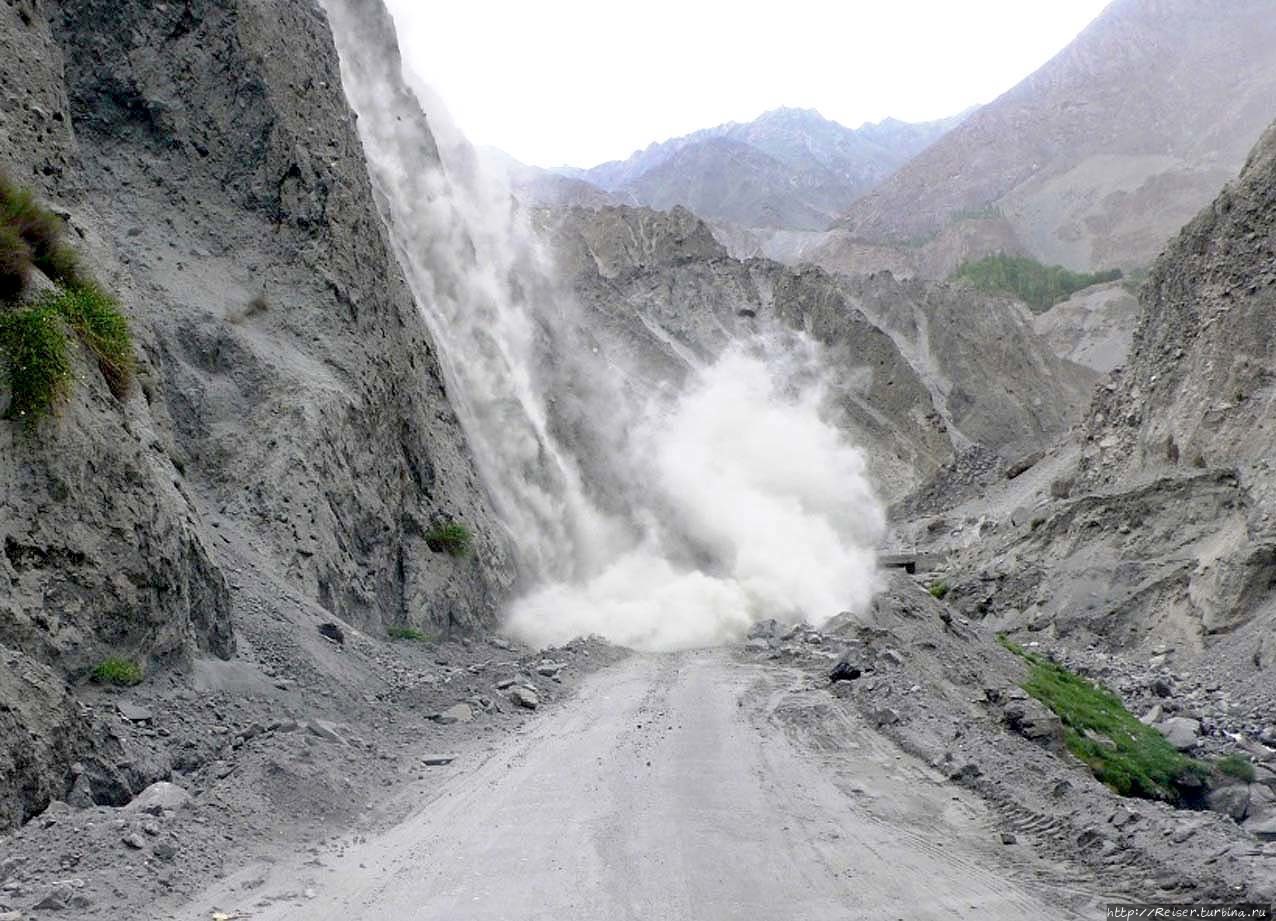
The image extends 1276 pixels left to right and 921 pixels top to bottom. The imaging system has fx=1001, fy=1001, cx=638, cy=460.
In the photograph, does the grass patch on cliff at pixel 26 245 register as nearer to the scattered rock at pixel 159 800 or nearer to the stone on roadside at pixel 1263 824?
the scattered rock at pixel 159 800

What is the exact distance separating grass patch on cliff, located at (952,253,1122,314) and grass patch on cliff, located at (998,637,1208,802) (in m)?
104

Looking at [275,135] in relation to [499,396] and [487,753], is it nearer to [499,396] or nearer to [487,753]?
[499,396]

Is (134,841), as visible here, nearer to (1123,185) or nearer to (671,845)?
(671,845)

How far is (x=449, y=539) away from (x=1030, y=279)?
11628 cm

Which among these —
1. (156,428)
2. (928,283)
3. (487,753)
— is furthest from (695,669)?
(928,283)

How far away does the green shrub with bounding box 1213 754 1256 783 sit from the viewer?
1312 cm

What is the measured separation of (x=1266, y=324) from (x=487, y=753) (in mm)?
25142

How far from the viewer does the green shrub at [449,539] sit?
20656 millimetres

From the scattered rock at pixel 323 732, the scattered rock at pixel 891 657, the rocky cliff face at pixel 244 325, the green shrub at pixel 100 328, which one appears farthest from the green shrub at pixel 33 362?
the scattered rock at pixel 891 657

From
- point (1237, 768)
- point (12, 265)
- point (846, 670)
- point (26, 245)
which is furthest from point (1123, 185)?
point (12, 265)

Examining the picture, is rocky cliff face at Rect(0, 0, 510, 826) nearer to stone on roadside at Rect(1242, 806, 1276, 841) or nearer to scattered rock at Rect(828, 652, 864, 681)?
scattered rock at Rect(828, 652, 864, 681)

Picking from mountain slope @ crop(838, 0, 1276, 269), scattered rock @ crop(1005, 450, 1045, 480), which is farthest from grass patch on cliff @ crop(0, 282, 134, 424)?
mountain slope @ crop(838, 0, 1276, 269)

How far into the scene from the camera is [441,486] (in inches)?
866

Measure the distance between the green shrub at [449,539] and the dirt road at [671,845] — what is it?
904 cm
